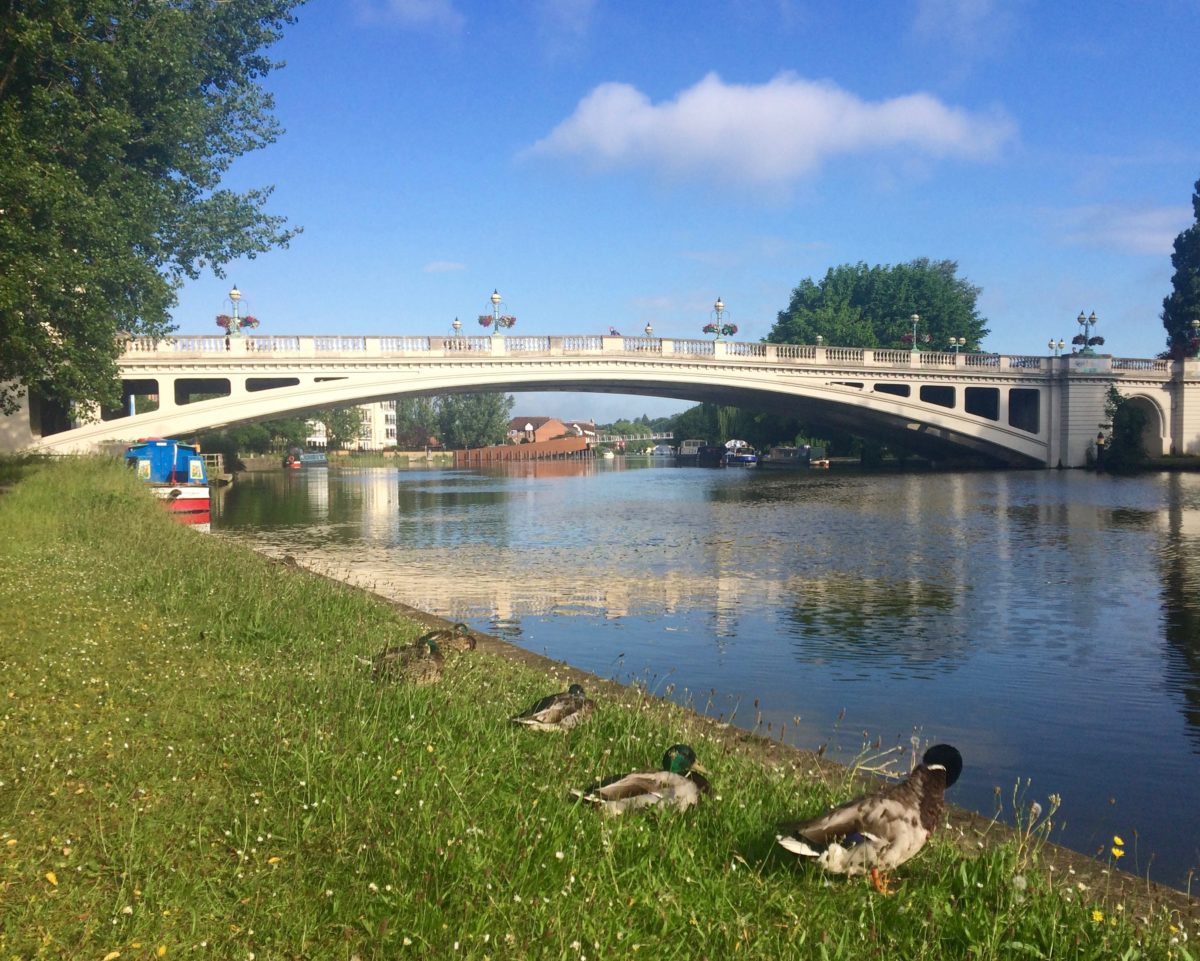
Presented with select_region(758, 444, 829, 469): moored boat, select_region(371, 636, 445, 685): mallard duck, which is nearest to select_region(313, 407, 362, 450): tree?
select_region(758, 444, 829, 469): moored boat

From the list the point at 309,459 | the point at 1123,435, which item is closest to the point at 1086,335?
the point at 1123,435

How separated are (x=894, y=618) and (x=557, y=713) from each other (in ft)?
28.0

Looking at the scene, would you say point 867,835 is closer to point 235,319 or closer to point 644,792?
point 644,792

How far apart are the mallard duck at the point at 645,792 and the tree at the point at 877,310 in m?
75.4

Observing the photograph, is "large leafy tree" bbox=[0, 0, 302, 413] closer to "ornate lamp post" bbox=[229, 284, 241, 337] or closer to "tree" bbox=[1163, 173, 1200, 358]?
"ornate lamp post" bbox=[229, 284, 241, 337]

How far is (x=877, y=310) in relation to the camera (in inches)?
3265

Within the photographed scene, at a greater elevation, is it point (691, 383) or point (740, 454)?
point (691, 383)

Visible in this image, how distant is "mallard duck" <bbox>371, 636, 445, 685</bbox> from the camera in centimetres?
695

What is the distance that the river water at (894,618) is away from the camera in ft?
24.3

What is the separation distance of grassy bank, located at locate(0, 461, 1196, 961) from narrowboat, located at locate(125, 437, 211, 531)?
24.4 metres

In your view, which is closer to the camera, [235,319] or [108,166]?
[108,166]

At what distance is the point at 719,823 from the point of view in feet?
14.8

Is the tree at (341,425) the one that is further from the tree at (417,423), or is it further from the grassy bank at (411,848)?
the grassy bank at (411,848)

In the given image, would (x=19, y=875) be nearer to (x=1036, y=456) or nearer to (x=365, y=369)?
(x=365, y=369)
